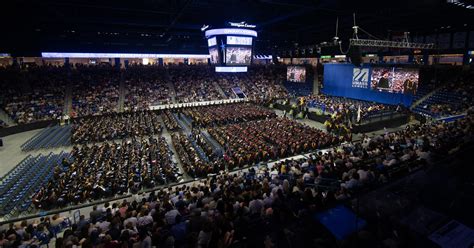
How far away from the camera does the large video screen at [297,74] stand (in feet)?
143

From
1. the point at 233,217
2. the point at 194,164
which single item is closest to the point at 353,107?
the point at 194,164

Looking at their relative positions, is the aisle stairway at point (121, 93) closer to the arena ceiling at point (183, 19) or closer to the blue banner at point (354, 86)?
the arena ceiling at point (183, 19)

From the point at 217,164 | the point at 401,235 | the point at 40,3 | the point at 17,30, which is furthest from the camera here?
the point at 17,30

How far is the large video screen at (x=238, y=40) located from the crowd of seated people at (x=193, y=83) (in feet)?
39.0

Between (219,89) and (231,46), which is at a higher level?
(231,46)

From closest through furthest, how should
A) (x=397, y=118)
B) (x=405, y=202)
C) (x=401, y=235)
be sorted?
(x=401, y=235) → (x=405, y=202) → (x=397, y=118)

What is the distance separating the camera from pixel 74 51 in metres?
39.5

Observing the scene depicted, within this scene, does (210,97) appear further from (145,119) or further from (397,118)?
(397,118)

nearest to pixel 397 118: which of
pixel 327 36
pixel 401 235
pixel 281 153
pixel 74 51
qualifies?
pixel 281 153

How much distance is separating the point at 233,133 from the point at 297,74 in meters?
27.7

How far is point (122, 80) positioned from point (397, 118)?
36.9 m

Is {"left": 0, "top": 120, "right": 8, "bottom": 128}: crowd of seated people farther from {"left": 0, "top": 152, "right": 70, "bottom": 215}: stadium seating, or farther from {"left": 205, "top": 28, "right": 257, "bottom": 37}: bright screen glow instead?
{"left": 205, "top": 28, "right": 257, "bottom": 37}: bright screen glow

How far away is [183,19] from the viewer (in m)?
30.3

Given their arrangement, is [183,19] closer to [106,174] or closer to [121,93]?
[121,93]
